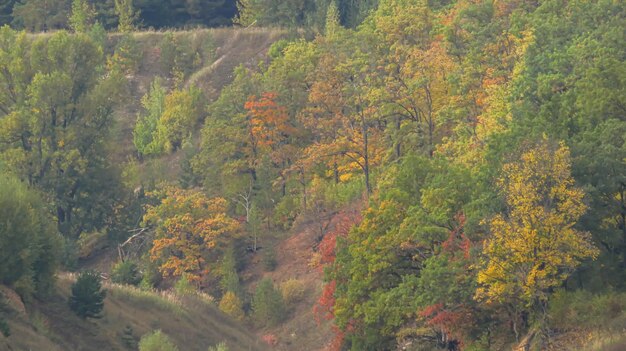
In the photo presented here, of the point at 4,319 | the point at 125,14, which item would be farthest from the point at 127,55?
the point at 4,319

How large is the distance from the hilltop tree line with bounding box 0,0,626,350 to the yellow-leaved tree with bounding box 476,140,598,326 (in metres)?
0.09

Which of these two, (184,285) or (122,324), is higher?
(122,324)

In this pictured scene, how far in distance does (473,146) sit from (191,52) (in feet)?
182

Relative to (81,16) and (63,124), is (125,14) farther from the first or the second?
(63,124)

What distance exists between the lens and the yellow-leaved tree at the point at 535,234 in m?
54.1

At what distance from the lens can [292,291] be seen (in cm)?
8662

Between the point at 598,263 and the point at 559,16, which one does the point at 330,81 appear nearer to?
the point at 559,16

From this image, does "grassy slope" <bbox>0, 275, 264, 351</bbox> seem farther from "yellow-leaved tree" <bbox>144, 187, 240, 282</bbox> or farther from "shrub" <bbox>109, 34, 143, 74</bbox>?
"shrub" <bbox>109, 34, 143, 74</bbox>

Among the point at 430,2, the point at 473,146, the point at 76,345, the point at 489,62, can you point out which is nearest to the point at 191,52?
the point at 430,2

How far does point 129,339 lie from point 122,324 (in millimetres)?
1834

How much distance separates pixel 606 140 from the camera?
195ft

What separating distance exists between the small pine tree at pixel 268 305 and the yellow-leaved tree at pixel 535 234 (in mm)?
30268

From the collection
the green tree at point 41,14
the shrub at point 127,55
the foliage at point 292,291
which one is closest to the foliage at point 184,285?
the foliage at point 292,291

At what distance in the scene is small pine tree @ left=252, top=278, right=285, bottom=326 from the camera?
84.5 meters
